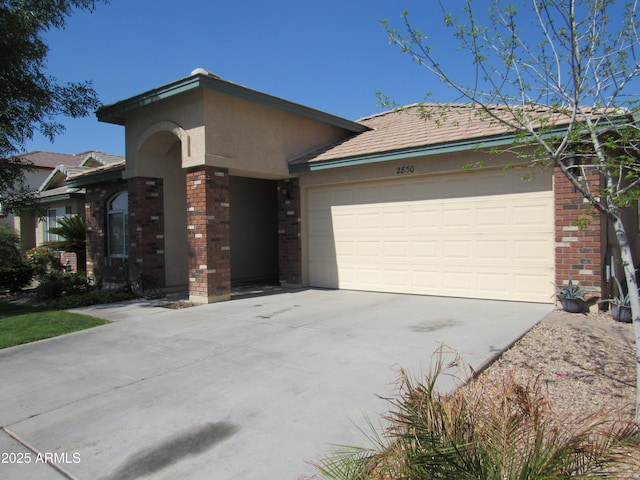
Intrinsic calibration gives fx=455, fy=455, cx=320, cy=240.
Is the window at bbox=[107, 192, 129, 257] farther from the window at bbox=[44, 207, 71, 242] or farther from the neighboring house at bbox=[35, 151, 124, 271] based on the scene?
the window at bbox=[44, 207, 71, 242]

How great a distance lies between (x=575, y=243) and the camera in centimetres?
782

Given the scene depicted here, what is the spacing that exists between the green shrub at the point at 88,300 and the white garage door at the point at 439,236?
186 inches

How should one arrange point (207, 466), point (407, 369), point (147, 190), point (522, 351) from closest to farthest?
point (207, 466) < point (407, 369) < point (522, 351) < point (147, 190)

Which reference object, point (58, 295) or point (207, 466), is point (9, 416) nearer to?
point (207, 466)

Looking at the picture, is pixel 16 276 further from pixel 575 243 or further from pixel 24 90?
pixel 575 243

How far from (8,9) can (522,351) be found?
467 inches

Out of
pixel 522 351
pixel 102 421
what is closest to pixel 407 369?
pixel 522 351

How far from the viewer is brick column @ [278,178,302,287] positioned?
11.9 meters

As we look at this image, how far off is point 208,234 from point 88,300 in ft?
10.9

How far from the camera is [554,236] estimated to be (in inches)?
319

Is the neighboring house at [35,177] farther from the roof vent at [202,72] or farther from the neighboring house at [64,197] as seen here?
the roof vent at [202,72]

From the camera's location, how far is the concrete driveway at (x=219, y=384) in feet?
11.3

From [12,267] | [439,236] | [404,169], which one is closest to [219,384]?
[439,236]

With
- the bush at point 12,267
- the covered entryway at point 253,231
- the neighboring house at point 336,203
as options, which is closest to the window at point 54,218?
the bush at point 12,267
